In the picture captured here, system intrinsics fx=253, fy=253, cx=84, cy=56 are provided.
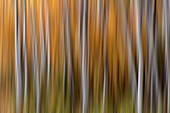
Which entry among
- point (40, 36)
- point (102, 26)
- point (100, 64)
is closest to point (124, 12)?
point (102, 26)

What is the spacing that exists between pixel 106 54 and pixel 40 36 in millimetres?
261

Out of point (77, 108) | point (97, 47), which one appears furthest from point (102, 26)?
point (77, 108)

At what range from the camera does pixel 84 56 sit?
0.91 m

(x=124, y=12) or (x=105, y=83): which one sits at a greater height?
(x=124, y=12)

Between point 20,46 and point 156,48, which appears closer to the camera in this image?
point 156,48

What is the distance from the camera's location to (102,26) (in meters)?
0.90

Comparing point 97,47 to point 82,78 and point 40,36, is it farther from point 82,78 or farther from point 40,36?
Result: point 40,36

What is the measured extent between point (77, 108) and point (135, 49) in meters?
0.29

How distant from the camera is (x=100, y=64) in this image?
0.90m

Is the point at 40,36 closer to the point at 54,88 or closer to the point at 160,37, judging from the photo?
the point at 54,88

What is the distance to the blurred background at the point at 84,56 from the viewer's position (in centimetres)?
85

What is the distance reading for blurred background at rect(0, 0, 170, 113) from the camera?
2.79 feet

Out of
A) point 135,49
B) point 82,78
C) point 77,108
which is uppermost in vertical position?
point 135,49

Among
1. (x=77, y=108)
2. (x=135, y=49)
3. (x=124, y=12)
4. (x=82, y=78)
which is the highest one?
(x=124, y=12)
